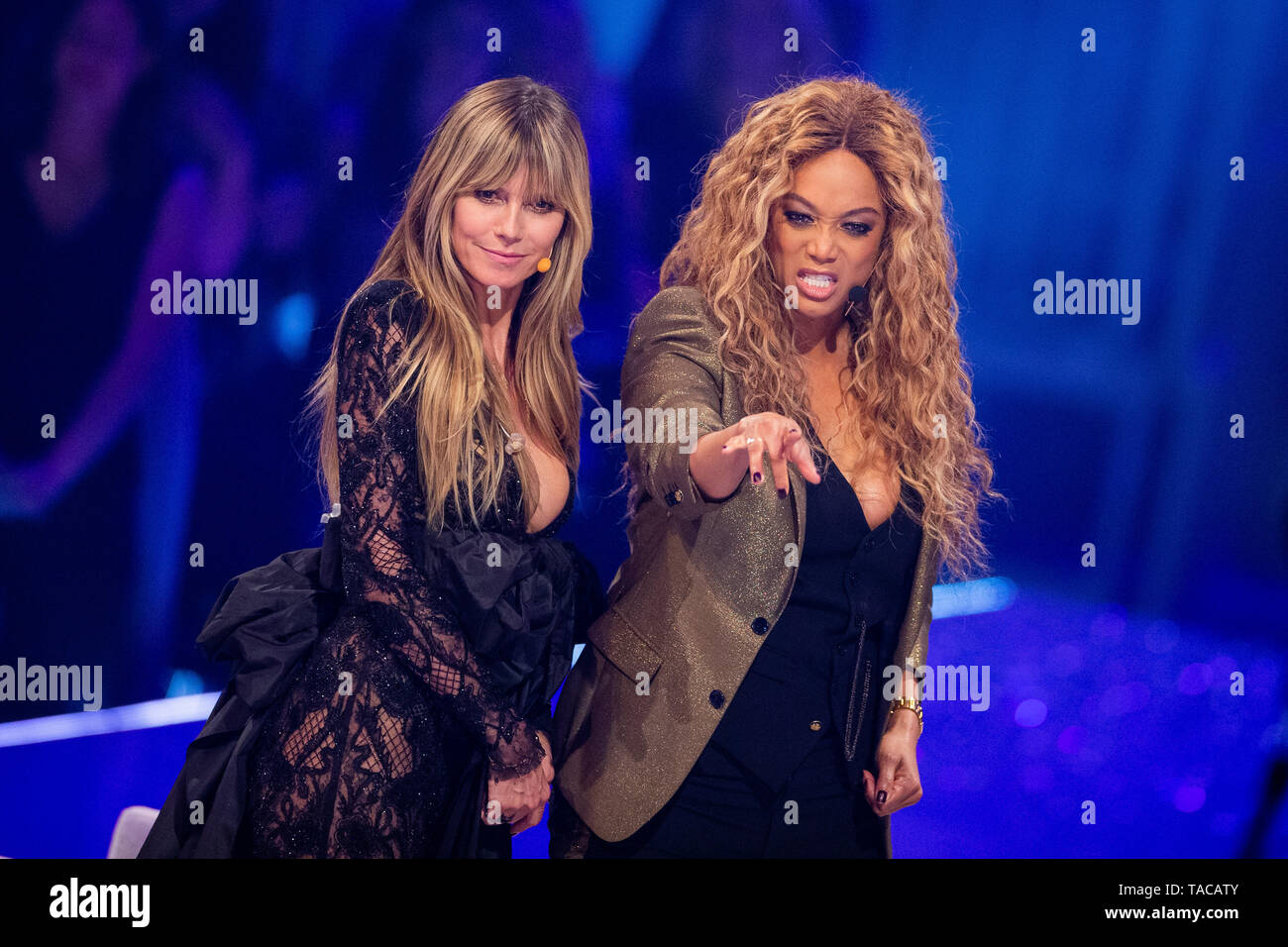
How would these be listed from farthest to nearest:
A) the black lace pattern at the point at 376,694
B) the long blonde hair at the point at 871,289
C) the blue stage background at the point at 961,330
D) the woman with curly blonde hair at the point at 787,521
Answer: the blue stage background at the point at 961,330 → the long blonde hair at the point at 871,289 → the woman with curly blonde hair at the point at 787,521 → the black lace pattern at the point at 376,694

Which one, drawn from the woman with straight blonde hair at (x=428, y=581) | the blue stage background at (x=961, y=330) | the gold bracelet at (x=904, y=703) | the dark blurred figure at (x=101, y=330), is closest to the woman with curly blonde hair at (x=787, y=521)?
the gold bracelet at (x=904, y=703)

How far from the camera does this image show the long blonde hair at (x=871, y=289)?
2.31m

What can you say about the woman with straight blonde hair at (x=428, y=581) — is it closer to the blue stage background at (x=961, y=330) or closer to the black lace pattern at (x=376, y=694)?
the black lace pattern at (x=376, y=694)

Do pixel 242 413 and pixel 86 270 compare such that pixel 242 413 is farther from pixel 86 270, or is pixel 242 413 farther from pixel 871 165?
pixel 871 165

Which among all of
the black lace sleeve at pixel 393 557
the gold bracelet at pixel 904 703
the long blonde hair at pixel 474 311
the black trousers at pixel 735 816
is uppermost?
the long blonde hair at pixel 474 311

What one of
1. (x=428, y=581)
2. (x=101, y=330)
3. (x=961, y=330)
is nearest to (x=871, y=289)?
(x=961, y=330)

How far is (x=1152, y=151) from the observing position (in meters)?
3.14

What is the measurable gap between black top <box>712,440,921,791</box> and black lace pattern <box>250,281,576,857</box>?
0.43 metres

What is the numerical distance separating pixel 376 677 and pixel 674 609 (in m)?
0.58

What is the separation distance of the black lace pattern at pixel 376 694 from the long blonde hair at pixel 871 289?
68cm

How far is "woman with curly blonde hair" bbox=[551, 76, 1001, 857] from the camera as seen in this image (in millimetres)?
2193

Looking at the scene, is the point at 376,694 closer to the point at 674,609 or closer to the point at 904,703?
the point at 674,609

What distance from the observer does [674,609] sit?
2.24 metres
